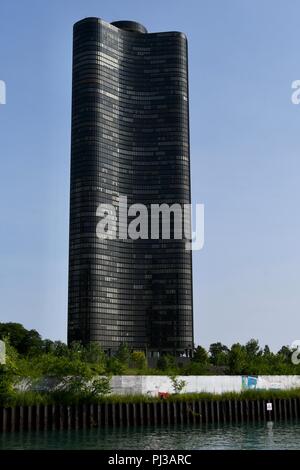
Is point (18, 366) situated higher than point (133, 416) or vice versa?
point (18, 366)

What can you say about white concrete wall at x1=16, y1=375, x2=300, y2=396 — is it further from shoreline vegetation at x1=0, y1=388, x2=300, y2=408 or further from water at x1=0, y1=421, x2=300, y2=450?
water at x1=0, y1=421, x2=300, y2=450

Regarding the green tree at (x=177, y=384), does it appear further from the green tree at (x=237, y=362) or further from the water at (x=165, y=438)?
the green tree at (x=237, y=362)

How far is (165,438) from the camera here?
62312 millimetres

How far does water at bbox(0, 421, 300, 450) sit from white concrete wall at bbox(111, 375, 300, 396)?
7.71 meters

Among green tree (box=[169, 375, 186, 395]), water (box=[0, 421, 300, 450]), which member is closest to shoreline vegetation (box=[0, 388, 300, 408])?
green tree (box=[169, 375, 186, 395])

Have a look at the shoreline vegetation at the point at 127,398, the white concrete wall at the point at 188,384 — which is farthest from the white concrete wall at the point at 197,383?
the shoreline vegetation at the point at 127,398

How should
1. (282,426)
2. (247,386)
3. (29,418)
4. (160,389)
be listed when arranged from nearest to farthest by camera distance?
(29,418), (282,426), (160,389), (247,386)

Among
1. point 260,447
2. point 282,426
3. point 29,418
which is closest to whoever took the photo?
point 260,447

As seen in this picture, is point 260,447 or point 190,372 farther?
point 190,372

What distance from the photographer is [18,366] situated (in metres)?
77.2

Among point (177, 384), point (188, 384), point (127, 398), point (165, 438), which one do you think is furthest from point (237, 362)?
point (165, 438)

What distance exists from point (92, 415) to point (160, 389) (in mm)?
11099

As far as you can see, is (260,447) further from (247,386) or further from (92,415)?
(247,386)
